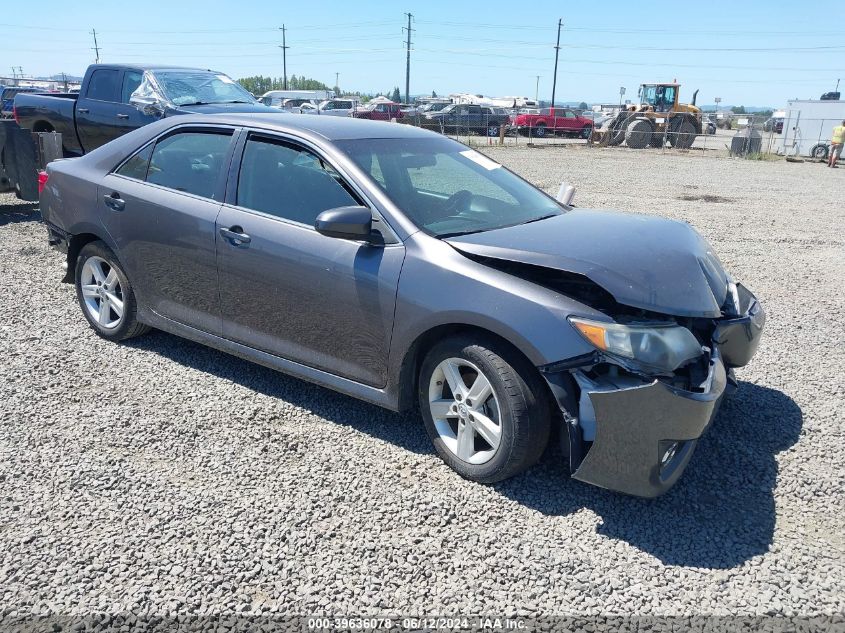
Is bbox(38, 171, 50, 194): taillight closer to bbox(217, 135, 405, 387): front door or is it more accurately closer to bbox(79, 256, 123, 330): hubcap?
bbox(79, 256, 123, 330): hubcap

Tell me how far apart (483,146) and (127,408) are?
2494 cm

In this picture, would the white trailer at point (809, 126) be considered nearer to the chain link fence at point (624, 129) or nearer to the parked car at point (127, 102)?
the chain link fence at point (624, 129)

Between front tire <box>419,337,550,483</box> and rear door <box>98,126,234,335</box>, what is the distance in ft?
5.18

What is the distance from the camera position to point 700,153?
2895cm

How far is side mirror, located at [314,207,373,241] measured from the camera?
3342 mm

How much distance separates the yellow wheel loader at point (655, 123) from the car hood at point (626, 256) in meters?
29.1

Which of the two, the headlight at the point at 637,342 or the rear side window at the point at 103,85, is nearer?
the headlight at the point at 637,342

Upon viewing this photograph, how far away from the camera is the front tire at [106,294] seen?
4734 mm

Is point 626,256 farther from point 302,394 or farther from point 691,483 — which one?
point 302,394

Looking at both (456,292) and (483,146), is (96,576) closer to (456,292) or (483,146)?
(456,292)

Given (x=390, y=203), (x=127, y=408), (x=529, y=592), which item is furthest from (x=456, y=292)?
(x=127, y=408)

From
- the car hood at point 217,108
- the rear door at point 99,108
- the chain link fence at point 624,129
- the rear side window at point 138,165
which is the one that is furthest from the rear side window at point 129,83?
the chain link fence at point 624,129

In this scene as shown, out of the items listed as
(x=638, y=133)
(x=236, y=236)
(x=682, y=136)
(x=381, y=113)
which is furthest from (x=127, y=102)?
(x=381, y=113)

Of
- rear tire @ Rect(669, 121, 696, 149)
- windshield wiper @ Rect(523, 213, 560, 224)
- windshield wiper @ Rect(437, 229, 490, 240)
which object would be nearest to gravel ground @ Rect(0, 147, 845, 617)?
windshield wiper @ Rect(437, 229, 490, 240)
